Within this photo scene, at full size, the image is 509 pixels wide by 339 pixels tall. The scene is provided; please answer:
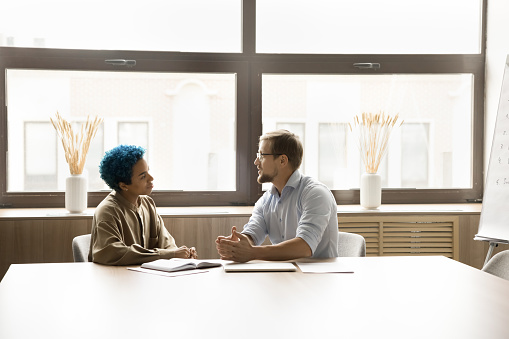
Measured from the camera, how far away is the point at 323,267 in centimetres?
268

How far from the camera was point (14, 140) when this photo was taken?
4301 mm

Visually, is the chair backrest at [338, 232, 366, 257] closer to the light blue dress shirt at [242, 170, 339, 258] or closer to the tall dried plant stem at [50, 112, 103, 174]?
the light blue dress shirt at [242, 170, 339, 258]

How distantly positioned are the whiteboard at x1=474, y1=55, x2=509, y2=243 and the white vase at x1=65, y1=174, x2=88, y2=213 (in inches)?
99.3

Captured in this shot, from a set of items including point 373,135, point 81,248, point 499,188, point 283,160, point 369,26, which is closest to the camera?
point 81,248

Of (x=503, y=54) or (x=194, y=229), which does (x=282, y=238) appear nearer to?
(x=194, y=229)

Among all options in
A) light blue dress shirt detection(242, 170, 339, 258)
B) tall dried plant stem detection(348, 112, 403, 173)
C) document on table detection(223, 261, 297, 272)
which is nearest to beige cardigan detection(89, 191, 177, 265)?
document on table detection(223, 261, 297, 272)

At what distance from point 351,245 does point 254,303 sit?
52.3 inches

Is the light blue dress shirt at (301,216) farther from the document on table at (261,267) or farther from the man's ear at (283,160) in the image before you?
the document on table at (261,267)

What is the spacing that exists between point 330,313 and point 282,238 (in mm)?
1364

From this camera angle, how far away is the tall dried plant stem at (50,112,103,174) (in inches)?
162

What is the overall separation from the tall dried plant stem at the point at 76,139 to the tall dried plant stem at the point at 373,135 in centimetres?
186

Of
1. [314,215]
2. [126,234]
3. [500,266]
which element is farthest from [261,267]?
[500,266]

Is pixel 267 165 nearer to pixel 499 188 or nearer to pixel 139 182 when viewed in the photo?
pixel 139 182

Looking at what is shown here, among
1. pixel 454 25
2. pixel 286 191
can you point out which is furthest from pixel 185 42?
pixel 454 25
